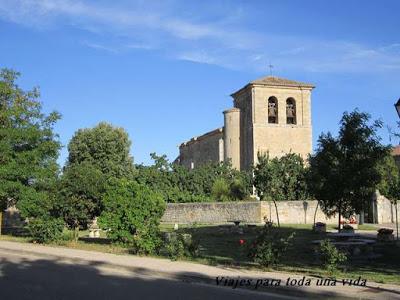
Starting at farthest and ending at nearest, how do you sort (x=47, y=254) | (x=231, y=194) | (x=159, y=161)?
(x=159, y=161) → (x=231, y=194) → (x=47, y=254)

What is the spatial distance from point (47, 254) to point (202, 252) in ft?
16.4

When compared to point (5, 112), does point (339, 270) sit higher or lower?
lower

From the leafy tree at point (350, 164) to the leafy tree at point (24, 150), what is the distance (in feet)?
36.1

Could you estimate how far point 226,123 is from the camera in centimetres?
6906

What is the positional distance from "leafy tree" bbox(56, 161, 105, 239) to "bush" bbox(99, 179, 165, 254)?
8.19ft

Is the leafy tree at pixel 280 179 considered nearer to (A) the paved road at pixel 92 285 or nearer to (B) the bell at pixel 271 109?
(B) the bell at pixel 271 109

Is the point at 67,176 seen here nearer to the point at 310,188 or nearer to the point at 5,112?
the point at 5,112

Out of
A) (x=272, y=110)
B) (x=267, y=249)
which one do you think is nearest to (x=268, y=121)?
(x=272, y=110)

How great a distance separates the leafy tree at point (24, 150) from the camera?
22234 mm

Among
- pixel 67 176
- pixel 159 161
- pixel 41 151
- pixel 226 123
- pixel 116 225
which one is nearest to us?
pixel 116 225

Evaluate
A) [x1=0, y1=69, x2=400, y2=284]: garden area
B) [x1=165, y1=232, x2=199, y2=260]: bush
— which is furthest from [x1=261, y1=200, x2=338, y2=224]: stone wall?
[x1=165, y1=232, x2=199, y2=260]: bush

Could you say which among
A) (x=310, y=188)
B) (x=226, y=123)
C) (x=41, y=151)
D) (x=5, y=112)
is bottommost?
(x=310, y=188)

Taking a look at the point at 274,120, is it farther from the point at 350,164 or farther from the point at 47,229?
the point at 47,229

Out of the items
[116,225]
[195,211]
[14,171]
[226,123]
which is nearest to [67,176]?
[14,171]
